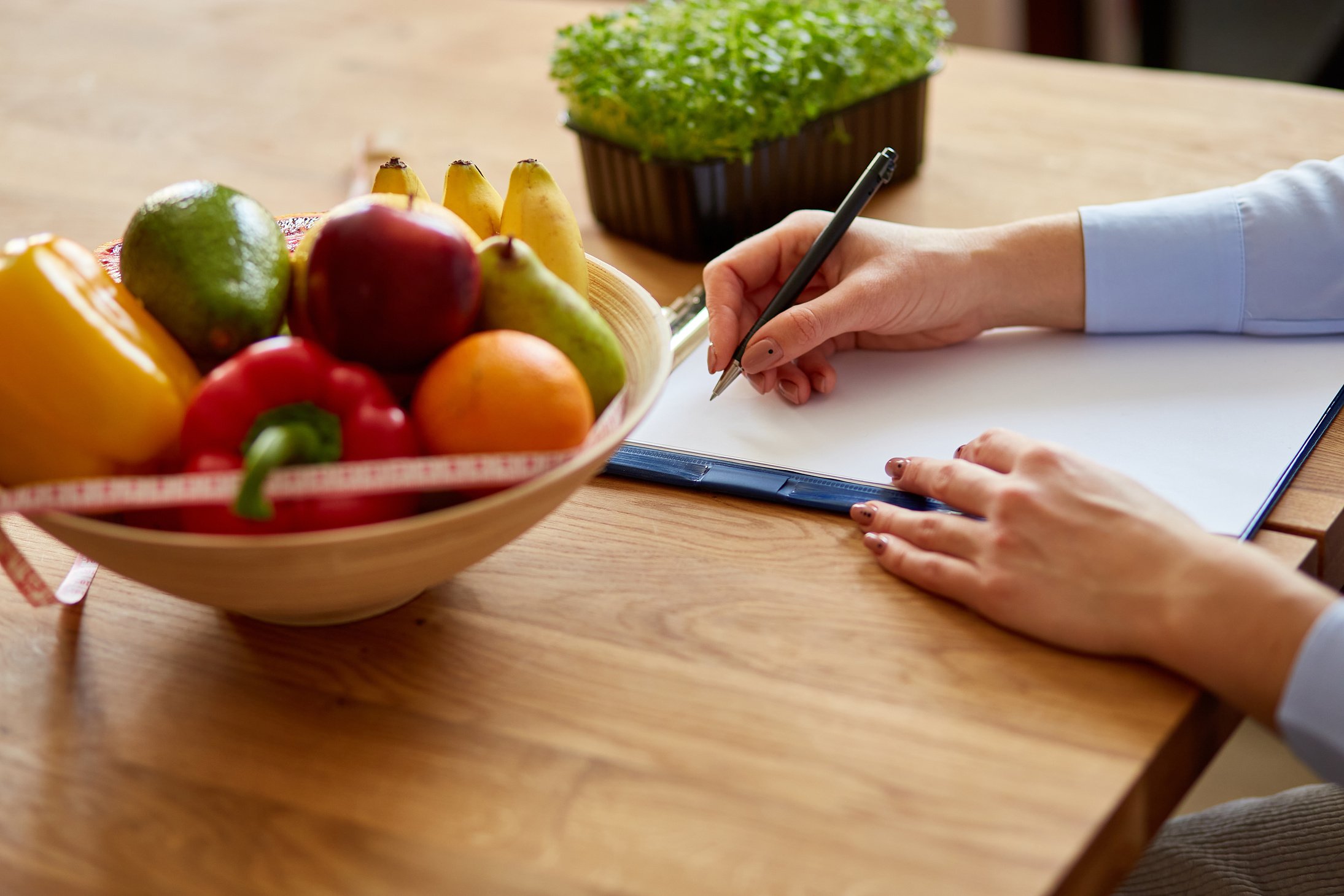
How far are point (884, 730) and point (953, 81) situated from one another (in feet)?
3.67

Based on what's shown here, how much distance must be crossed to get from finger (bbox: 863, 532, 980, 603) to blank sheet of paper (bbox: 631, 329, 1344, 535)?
0.08 metres

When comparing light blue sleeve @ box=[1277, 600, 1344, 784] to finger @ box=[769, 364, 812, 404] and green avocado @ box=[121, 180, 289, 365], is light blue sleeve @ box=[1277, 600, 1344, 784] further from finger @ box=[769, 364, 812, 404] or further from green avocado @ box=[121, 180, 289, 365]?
green avocado @ box=[121, 180, 289, 365]

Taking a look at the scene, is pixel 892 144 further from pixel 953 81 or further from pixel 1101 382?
pixel 1101 382

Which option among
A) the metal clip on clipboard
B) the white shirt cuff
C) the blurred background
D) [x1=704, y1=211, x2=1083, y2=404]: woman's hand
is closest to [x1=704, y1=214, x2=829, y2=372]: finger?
[x1=704, y1=211, x2=1083, y2=404]: woman's hand

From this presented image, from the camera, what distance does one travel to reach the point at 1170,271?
0.93 m

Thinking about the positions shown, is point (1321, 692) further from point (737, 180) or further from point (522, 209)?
point (737, 180)

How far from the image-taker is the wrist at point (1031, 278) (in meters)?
0.95

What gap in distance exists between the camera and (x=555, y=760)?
2.05 feet

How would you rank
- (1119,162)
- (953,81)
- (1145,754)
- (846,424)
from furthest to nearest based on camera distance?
(953,81)
(1119,162)
(846,424)
(1145,754)

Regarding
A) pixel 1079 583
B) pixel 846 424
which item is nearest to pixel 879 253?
pixel 846 424

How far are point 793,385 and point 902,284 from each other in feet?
0.38

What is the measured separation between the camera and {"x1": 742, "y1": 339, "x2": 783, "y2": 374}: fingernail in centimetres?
87

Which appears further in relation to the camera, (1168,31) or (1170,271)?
(1168,31)

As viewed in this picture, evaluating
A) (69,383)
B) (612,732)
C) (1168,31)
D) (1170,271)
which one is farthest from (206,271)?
(1168,31)
